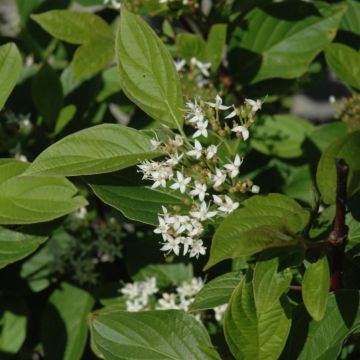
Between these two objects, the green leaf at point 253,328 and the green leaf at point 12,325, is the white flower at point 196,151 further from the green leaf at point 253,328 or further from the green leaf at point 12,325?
the green leaf at point 12,325

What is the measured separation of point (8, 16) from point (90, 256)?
114 cm

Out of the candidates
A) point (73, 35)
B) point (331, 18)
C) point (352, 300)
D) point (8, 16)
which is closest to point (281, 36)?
point (331, 18)

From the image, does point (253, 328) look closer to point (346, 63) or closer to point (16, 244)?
point (16, 244)

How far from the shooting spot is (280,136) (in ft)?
5.45

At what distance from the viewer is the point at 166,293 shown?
4.73 feet

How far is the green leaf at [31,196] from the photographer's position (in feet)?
3.68

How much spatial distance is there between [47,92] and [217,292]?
2.20 ft

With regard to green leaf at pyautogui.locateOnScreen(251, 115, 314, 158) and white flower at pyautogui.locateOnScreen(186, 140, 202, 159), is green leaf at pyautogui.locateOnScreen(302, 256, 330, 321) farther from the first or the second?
green leaf at pyautogui.locateOnScreen(251, 115, 314, 158)

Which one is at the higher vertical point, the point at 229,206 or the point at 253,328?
the point at 229,206

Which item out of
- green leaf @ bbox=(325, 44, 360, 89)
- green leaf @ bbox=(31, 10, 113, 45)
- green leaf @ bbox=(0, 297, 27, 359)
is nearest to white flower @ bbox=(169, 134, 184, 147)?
green leaf @ bbox=(325, 44, 360, 89)

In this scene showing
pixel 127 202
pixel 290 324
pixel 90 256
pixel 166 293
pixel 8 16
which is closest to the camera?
pixel 290 324

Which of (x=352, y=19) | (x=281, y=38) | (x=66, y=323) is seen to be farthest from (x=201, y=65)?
(x=66, y=323)

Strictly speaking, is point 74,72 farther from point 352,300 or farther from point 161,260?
point 352,300

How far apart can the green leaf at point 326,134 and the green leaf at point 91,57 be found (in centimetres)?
48
